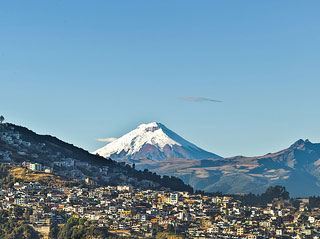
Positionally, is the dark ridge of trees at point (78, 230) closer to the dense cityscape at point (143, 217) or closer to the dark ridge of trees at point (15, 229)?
the dense cityscape at point (143, 217)

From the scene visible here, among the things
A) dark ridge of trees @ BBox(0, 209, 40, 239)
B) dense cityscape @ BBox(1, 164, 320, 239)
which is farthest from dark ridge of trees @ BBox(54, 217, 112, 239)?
dark ridge of trees @ BBox(0, 209, 40, 239)

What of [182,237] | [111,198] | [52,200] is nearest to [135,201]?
[111,198]

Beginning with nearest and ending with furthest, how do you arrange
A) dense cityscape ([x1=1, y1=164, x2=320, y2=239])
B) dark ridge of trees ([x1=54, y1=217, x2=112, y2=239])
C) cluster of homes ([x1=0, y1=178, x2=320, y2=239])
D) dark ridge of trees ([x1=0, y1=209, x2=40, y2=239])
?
dark ridge of trees ([x1=54, y1=217, x2=112, y2=239])
dark ridge of trees ([x1=0, y1=209, x2=40, y2=239])
dense cityscape ([x1=1, y1=164, x2=320, y2=239])
cluster of homes ([x1=0, y1=178, x2=320, y2=239])

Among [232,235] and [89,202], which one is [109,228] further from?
[89,202]

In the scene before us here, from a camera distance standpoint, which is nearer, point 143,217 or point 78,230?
point 78,230

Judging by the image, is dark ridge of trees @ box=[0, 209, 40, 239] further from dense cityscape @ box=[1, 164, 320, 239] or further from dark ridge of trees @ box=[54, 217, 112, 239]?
dark ridge of trees @ box=[54, 217, 112, 239]

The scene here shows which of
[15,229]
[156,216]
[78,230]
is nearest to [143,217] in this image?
[156,216]

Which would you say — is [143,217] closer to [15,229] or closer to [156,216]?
[156,216]

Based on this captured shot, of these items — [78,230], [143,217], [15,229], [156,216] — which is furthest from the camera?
[156,216]
